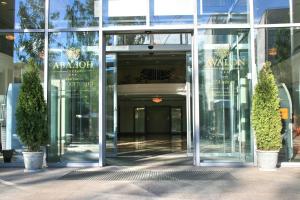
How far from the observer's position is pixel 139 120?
3394cm

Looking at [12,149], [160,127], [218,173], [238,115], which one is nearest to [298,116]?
[238,115]

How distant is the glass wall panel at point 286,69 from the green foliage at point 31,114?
5.04 metres

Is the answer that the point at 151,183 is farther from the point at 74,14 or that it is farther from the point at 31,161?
the point at 74,14

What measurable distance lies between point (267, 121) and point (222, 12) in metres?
2.86

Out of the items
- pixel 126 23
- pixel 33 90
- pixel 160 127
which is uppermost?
pixel 126 23

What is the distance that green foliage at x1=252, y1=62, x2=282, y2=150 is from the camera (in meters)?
9.24

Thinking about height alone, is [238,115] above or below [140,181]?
above

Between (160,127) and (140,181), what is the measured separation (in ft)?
85.8

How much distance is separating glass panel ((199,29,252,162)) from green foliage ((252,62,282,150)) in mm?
878

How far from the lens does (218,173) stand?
9.09 m

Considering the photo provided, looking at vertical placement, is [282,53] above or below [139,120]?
above

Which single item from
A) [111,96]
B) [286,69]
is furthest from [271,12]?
[111,96]

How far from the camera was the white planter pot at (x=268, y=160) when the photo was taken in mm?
9250

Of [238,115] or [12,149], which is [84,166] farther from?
[238,115]
